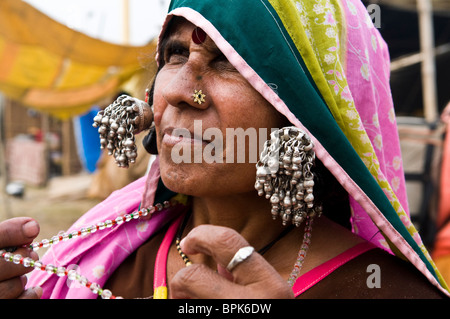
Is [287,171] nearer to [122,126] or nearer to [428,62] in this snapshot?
[122,126]

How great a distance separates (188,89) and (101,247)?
767 mm

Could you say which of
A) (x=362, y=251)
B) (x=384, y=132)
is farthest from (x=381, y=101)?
(x=362, y=251)

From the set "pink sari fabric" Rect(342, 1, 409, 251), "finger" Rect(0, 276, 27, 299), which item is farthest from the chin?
"finger" Rect(0, 276, 27, 299)

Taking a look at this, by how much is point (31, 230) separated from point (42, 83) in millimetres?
5919

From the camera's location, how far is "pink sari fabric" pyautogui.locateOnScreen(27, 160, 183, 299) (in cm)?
164

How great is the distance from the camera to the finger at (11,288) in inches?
51.4

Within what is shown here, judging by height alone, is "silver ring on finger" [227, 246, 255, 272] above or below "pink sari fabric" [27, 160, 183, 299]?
above

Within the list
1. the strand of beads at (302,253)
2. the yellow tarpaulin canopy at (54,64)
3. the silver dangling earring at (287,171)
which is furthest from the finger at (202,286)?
the yellow tarpaulin canopy at (54,64)

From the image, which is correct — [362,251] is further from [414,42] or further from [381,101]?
[414,42]

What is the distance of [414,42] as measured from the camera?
8.05m

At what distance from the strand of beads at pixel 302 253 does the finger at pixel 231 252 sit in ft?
1.16

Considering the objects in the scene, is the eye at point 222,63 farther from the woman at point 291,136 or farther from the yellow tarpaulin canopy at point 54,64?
the yellow tarpaulin canopy at point 54,64

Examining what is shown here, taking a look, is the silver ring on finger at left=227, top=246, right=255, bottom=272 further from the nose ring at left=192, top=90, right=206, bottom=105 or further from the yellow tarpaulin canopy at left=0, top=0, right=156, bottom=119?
the yellow tarpaulin canopy at left=0, top=0, right=156, bottom=119

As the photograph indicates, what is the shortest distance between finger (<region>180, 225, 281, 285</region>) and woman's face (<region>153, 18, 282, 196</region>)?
0.96 ft
